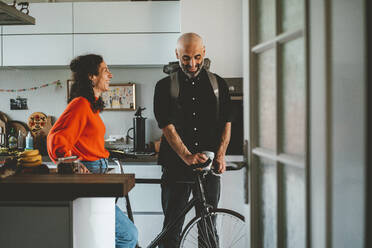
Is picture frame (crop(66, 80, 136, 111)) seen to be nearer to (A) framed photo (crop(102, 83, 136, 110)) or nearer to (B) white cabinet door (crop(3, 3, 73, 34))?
(A) framed photo (crop(102, 83, 136, 110))

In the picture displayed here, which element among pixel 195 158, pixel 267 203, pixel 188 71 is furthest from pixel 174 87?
pixel 267 203

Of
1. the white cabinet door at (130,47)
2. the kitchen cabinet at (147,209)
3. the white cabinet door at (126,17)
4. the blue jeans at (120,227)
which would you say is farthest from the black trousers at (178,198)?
the white cabinet door at (126,17)

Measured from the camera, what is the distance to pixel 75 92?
6.91 ft

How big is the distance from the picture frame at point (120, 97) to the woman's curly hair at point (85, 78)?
1.62 meters

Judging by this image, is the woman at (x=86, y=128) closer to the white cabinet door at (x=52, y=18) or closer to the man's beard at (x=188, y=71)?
the man's beard at (x=188, y=71)

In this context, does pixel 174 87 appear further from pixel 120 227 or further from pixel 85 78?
pixel 120 227

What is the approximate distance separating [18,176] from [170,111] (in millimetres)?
942

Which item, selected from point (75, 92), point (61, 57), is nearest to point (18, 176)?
point (75, 92)

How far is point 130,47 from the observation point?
11.4 feet

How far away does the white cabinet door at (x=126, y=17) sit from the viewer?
134 inches

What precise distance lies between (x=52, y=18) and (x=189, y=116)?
195 cm

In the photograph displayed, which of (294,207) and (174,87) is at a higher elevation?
(174,87)

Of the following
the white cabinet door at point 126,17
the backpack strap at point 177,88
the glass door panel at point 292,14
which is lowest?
the backpack strap at point 177,88

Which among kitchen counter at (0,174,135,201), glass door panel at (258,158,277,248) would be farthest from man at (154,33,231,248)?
glass door panel at (258,158,277,248)
